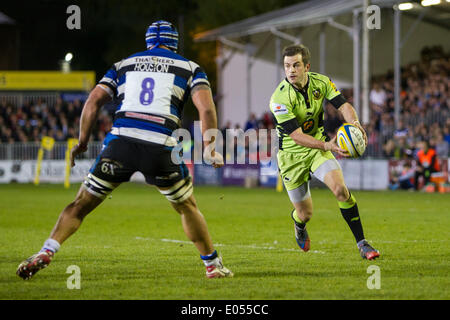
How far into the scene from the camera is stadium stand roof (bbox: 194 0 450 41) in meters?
29.6

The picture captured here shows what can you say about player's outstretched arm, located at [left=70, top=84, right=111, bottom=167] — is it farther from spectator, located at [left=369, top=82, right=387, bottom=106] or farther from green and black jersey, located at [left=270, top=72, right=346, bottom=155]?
spectator, located at [left=369, top=82, right=387, bottom=106]

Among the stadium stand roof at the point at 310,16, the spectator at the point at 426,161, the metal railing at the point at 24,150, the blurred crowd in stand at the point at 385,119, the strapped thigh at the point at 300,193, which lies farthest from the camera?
the metal railing at the point at 24,150

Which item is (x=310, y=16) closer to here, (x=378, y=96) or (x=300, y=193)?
(x=378, y=96)

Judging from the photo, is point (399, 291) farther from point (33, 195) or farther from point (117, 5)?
point (117, 5)

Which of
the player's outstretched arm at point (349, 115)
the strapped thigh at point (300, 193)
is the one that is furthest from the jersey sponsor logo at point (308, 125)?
the strapped thigh at point (300, 193)

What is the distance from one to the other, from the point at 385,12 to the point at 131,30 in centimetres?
4379

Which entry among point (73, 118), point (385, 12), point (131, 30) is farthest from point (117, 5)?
point (385, 12)

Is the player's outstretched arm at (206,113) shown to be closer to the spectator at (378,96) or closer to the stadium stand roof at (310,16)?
the stadium stand roof at (310,16)

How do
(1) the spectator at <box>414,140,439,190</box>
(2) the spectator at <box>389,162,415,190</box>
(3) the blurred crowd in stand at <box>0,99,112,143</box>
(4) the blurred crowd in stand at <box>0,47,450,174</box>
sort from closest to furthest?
(1) the spectator at <box>414,140,439,190</box>
(2) the spectator at <box>389,162,415,190</box>
(4) the blurred crowd in stand at <box>0,47,450,174</box>
(3) the blurred crowd in stand at <box>0,99,112,143</box>

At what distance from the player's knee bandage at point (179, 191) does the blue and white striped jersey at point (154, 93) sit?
0.38 m

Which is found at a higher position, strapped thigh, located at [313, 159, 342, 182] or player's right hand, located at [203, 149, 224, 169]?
player's right hand, located at [203, 149, 224, 169]

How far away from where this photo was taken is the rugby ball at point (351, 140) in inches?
355

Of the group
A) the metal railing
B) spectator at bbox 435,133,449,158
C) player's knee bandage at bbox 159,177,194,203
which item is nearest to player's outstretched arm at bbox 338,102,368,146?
player's knee bandage at bbox 159,177,194,203

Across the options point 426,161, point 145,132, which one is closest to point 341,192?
point 145,132
